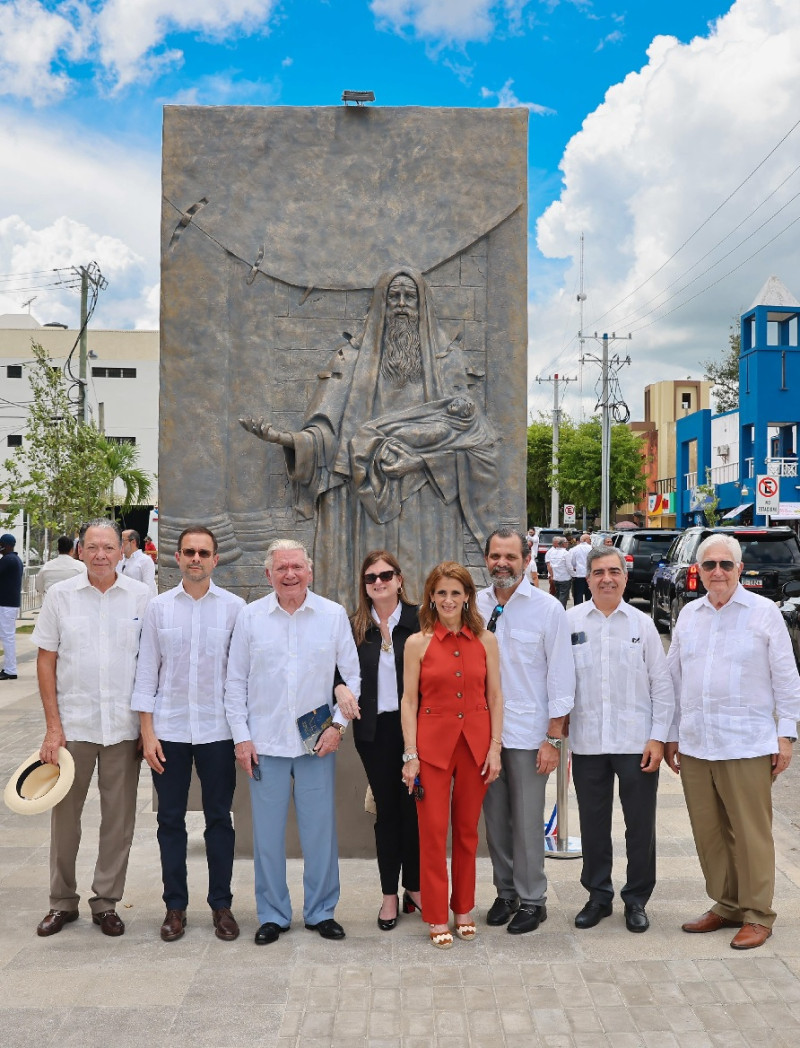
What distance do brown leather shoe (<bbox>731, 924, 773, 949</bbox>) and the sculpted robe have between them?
9.72 feet

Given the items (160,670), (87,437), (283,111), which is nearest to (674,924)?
(160,670)

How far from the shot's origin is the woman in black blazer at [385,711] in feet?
16.9

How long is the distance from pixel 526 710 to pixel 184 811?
165 cm

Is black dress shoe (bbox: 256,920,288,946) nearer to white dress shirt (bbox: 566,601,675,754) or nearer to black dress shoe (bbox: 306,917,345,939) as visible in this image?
black dress shoe (bbox: 306,917,345,939)

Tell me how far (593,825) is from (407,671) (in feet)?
3.98

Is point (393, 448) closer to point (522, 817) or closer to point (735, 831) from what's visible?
point (522, 817)

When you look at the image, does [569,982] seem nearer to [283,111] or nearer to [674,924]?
[674,924]

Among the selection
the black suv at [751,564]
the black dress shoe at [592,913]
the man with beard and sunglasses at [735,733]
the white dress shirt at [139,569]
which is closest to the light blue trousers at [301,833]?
the black dress shoe at [592,913]

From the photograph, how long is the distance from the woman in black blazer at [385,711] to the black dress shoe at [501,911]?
0.45 meters

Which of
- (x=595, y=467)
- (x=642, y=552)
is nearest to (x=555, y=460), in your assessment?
(x=595, y=467)

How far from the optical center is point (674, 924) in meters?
5.24

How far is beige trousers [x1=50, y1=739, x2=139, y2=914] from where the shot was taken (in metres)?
5.16

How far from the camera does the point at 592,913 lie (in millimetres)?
5211

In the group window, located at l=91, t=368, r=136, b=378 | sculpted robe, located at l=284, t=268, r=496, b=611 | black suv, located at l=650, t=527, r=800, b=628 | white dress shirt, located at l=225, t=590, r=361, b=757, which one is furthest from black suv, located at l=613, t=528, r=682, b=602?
window, located at l=91, t=368, r=136, b=378
